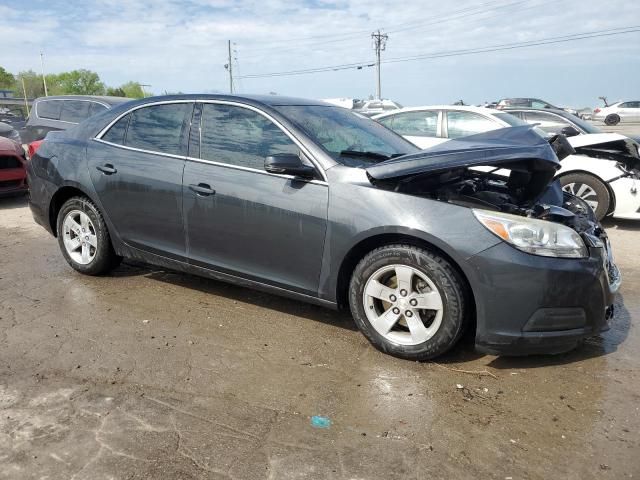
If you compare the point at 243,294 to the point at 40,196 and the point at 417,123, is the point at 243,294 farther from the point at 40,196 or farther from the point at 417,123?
the point at 417,123

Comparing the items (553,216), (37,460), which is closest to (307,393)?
(37,460)

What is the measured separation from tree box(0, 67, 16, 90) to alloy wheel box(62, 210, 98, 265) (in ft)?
391

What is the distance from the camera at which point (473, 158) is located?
325 centimetres

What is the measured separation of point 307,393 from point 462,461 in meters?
0.92

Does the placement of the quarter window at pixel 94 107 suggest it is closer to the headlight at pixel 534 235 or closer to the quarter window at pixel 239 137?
the quarter window at pixel 239 137

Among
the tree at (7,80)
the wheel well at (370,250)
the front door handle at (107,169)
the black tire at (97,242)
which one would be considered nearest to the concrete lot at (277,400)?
the wheel well at (370,250)

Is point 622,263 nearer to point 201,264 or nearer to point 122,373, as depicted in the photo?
point 201,264

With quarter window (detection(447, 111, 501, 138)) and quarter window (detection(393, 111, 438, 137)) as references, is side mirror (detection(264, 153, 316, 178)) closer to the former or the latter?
quarter window (detection(447, 111, 501, 138))

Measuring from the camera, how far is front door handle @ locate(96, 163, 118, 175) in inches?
175

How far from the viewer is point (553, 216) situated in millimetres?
3385

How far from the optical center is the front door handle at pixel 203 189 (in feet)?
12.9

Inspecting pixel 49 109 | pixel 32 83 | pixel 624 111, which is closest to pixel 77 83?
pixel 32 83

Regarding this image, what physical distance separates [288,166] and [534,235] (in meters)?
1.52

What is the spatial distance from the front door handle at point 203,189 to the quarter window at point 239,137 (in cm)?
21
